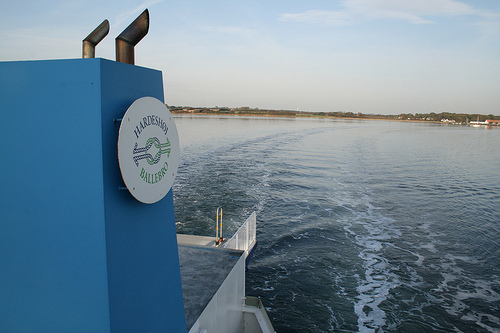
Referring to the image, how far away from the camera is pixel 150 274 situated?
3104 mm

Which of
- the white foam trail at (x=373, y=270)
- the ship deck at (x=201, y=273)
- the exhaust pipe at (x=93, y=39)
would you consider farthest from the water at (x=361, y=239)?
the exhaust pipe at (x=93, y=39)

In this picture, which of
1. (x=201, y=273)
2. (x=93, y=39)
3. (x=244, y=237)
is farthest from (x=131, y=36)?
(x=244, y=237)

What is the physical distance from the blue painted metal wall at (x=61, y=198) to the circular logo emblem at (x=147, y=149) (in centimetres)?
9

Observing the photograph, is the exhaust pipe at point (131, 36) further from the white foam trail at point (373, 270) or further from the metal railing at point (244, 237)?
the white foam trail at point (373, 270)

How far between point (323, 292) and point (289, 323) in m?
2.03

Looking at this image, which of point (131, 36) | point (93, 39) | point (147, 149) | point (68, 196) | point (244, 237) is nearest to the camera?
Answer: point (68, 196)

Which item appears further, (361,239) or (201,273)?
(361,239)

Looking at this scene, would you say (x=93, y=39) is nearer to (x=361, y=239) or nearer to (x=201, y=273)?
(x=201, y=273)

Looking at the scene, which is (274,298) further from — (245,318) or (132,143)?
(132,143)

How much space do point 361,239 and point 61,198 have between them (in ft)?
50.7

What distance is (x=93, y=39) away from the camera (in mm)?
3027

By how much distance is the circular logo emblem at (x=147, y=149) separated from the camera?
2551mm

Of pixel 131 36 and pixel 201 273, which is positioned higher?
pixel 131 36

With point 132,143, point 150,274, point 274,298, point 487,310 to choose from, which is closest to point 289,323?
point 274,298
